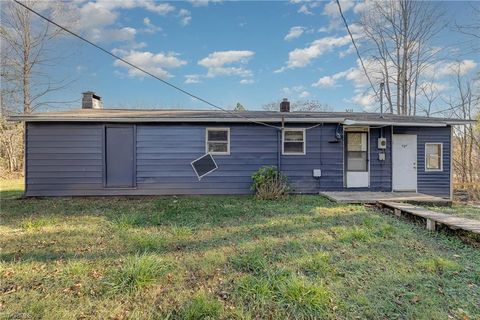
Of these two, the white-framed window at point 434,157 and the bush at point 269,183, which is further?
the white-framed window at point 434,157

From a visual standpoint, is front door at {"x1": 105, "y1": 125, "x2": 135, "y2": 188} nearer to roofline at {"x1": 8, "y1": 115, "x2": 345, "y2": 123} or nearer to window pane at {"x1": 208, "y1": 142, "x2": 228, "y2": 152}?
roofline at {"x1": 8, "y1": 115, "x2": 345, "y2": 123}

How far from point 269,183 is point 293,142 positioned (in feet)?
6.27

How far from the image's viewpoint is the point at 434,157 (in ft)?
30.0

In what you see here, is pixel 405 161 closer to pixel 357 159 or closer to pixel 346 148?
pixel 357 159

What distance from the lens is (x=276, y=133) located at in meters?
8.66

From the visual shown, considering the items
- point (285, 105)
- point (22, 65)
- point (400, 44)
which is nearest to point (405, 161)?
point (285, 105)

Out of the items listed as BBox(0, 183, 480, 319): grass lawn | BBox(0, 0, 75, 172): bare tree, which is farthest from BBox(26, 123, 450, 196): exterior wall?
BBox(0, 0, 75, 172): bare tree

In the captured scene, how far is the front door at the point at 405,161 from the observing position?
8.96m

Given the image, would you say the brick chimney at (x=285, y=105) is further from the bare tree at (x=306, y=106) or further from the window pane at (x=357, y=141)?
the bare tree at (x=306, y=106)

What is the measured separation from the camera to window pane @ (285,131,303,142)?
875cm

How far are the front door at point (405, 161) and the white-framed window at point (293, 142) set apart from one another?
3168mm

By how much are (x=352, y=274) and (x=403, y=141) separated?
7.70 m

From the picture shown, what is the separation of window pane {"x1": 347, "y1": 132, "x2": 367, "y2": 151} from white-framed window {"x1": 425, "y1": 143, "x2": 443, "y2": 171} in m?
2.26

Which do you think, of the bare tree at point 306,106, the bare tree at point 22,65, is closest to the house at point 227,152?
the bare tree at point 22,65
